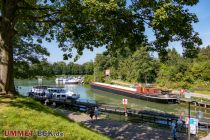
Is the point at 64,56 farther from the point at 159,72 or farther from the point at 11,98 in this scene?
the point at 159,72

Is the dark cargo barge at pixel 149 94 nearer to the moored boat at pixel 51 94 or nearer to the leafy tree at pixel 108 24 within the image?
the moored boat at pixel 51 94

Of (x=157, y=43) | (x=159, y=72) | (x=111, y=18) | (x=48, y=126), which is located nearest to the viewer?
(x=48, y=126)

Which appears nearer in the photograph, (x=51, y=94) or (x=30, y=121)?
(x=30, y=121)

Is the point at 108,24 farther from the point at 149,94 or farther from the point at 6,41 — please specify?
the point at 149,94

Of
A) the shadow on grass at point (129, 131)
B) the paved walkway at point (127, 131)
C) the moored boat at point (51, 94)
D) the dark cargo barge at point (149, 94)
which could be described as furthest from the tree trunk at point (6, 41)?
the dark cargo barge at point (149, 94)

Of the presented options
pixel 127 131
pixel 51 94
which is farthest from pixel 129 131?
pixel 51 94

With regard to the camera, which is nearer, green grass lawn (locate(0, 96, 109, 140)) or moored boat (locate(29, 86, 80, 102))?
green grass lawn (locate(0, 96, 109, 140))

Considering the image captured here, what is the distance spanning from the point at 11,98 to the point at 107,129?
50.4ft

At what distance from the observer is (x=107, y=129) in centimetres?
2662

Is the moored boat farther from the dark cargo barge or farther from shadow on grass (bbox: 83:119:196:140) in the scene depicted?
shadow on grass (bbox: 83:119:196:140)

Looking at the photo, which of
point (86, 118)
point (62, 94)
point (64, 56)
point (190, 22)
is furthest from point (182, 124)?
point (62, 94)

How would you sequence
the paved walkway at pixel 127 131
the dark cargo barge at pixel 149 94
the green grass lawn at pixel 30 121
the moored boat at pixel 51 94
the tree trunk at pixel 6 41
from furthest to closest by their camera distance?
the dark cargo barge at pixel 149 94, the moored boat at pixel 51 94, the paved walkway at pixel 127 131, the tree trunk at pixel 6 41, the green grass lawn at pixel 30 121

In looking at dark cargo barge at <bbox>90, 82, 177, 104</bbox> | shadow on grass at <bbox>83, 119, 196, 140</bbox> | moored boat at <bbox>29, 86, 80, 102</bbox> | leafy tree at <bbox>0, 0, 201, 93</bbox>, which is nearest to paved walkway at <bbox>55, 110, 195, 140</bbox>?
shadow on grass at <bbox>83, 119, 196, 140</bbox>

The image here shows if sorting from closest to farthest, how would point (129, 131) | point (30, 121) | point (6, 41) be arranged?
point (30, 121) < point (6, 41) < point (129, 131)
